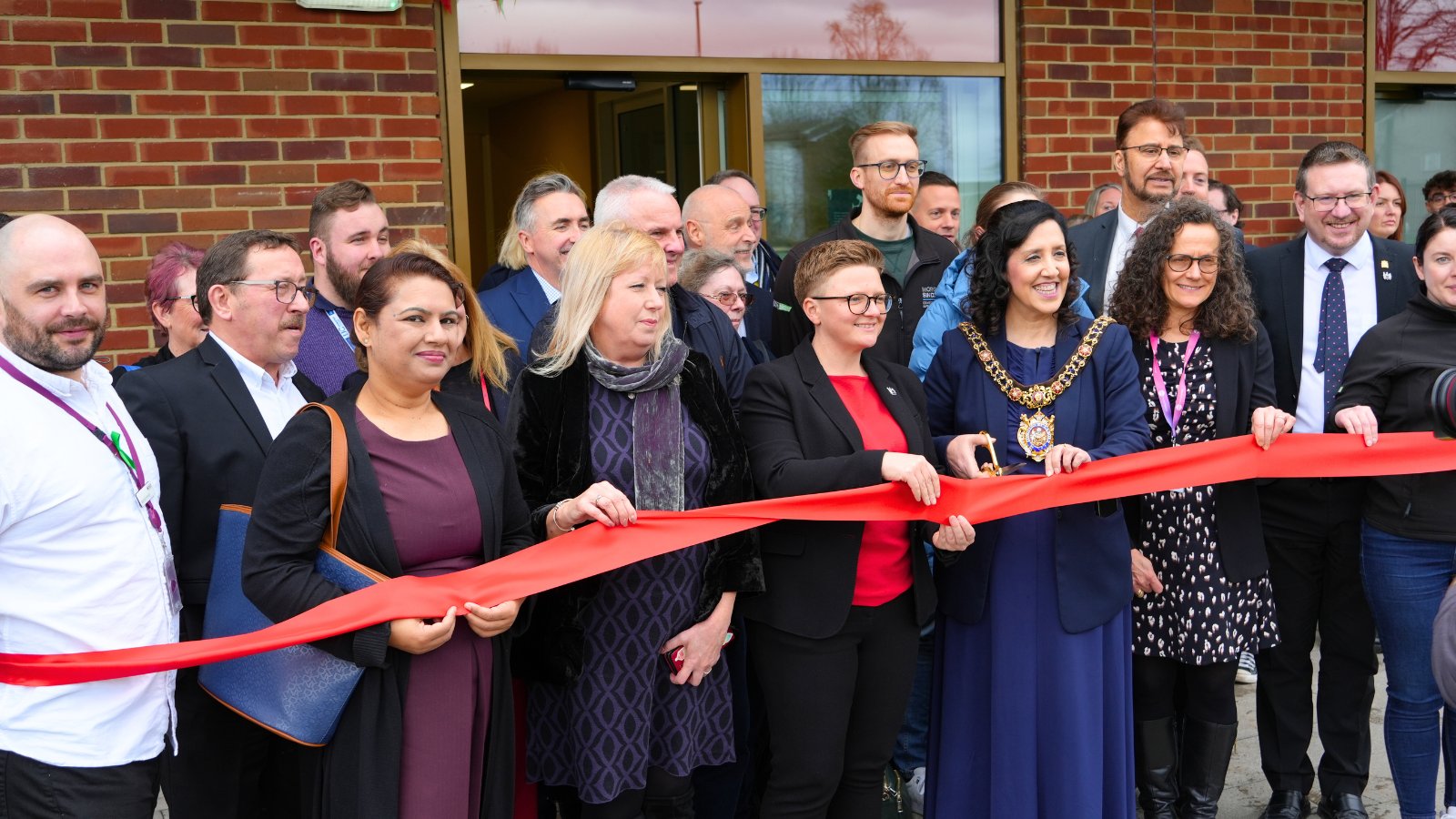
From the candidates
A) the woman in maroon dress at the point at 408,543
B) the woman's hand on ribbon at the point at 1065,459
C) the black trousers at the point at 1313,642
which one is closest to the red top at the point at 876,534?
the woman's hand on ribbon at the point at 1065,459

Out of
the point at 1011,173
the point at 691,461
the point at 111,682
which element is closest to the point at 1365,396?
the point at 691,461

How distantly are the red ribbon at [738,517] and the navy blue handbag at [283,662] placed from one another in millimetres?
77

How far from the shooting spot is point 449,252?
6.14 meters

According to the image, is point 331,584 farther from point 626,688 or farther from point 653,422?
point 653,422

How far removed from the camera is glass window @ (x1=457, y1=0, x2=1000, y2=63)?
6.26 meters

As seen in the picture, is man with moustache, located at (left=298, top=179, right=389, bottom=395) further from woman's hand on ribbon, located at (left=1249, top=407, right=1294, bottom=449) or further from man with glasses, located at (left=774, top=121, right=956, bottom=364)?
woman's hand on ribbon, located at (left=1249, top=407, right=1294, bottom=449)

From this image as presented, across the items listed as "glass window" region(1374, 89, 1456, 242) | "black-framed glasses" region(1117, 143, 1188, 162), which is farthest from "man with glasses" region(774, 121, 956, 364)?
"glass window" region(1374, 89, 1456, 242)

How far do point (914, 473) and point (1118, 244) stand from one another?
2.19m

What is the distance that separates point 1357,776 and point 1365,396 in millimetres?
1391

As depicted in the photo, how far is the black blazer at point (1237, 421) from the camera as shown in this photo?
4.14m

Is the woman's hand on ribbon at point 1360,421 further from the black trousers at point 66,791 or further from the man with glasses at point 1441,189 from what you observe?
the man with glasses at point 1441,189

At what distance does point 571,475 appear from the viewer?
11.6 ft

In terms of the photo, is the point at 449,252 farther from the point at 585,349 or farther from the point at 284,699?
the point at 284,699

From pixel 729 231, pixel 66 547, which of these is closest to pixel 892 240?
pixel 729 231
